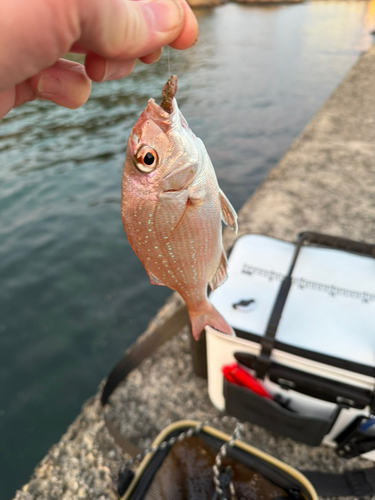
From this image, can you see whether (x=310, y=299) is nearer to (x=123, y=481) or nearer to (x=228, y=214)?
(x=228, y=214)

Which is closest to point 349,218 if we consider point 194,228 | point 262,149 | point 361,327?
point 361,327

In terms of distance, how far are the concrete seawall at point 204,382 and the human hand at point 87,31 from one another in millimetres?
1829

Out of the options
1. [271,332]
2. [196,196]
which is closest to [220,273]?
[196,196]

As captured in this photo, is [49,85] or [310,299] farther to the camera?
[310,299]

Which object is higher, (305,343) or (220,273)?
(220,273)

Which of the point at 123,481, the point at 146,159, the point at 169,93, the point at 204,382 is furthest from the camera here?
the point at 204,382

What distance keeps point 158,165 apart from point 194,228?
0.26 metres

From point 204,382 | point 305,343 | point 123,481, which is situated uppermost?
point 305,343

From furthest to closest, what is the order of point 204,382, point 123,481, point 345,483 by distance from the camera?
1. point 204,382
2. point 345,483
3. point 123,481

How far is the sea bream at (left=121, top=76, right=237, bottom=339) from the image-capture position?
3.61 ft

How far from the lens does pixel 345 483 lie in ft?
5.74

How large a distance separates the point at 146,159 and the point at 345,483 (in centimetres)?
200

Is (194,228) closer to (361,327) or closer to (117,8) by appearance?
(117,8)

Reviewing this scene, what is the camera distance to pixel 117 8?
100cm
